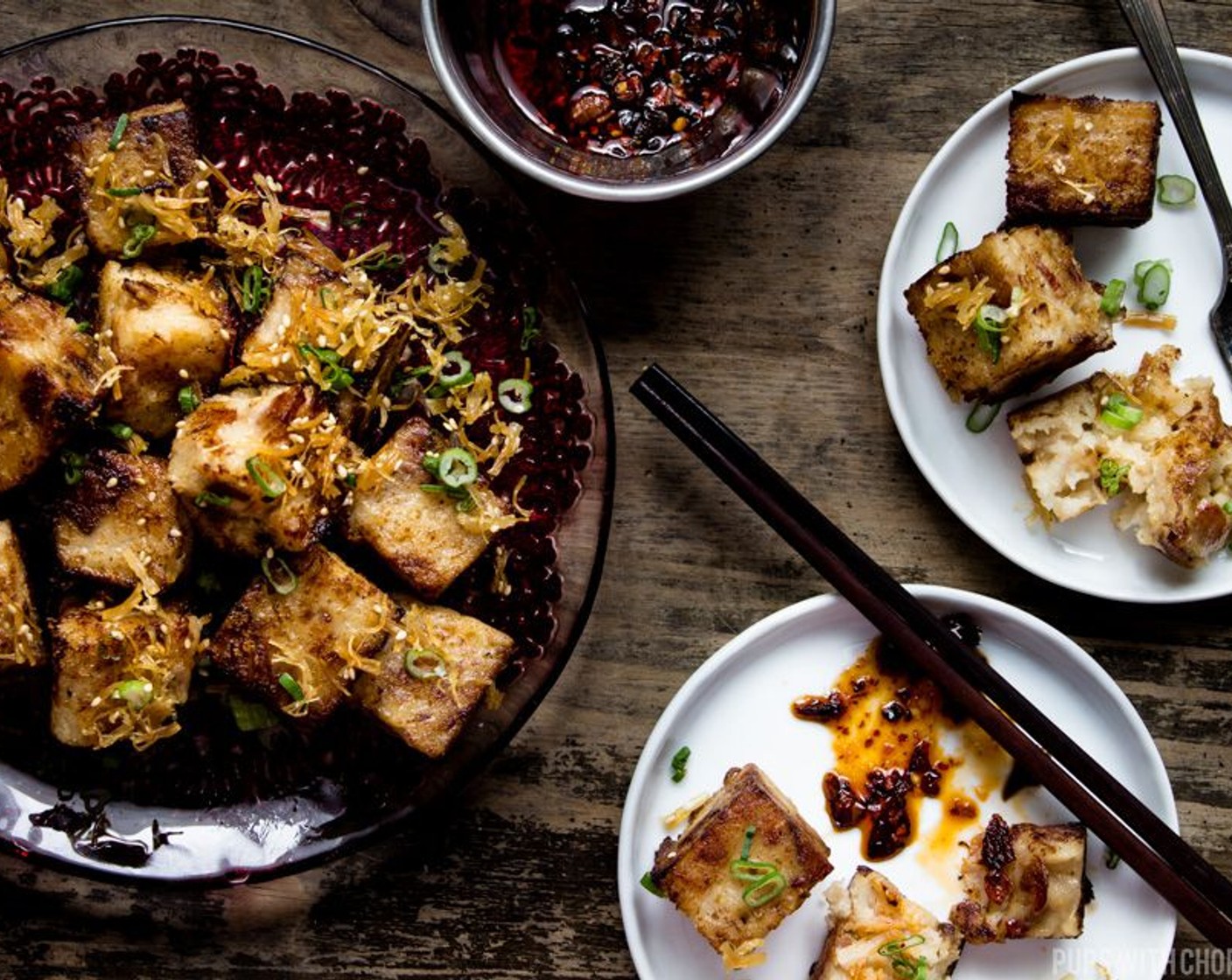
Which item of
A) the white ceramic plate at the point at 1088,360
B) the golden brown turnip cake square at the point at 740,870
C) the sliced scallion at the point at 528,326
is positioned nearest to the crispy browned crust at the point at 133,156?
the sliced scallion at the point at 528,326

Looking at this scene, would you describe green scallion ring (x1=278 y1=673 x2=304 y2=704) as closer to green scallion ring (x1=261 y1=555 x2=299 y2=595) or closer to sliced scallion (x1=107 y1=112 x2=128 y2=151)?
green scallion ring (x1=261 y1=555 x2=299 y2=595)

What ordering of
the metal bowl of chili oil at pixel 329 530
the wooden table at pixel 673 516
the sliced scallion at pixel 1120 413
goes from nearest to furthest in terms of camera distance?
1. the metal bowl of chili oil at pixel 329 530
2. the sliced scallion at pixel 1120 413
3. the wooden table at pixel 673 516

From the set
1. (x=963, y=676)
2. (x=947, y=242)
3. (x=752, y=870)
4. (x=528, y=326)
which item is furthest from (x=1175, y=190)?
(x=752, y=870)

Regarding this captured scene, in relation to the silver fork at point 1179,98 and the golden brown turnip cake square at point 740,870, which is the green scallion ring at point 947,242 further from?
the golden brown turnip cake square at point 740,870

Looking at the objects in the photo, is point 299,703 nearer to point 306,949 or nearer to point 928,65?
point 306,949

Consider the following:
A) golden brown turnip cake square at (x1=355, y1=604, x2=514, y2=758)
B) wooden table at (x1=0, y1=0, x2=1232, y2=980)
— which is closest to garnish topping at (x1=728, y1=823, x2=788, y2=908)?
wooden table at (x1=0, y1=0, x2=1232, y2=980)

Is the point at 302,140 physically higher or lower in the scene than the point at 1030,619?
higher

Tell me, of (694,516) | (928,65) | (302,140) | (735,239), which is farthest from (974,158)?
(302,140)
